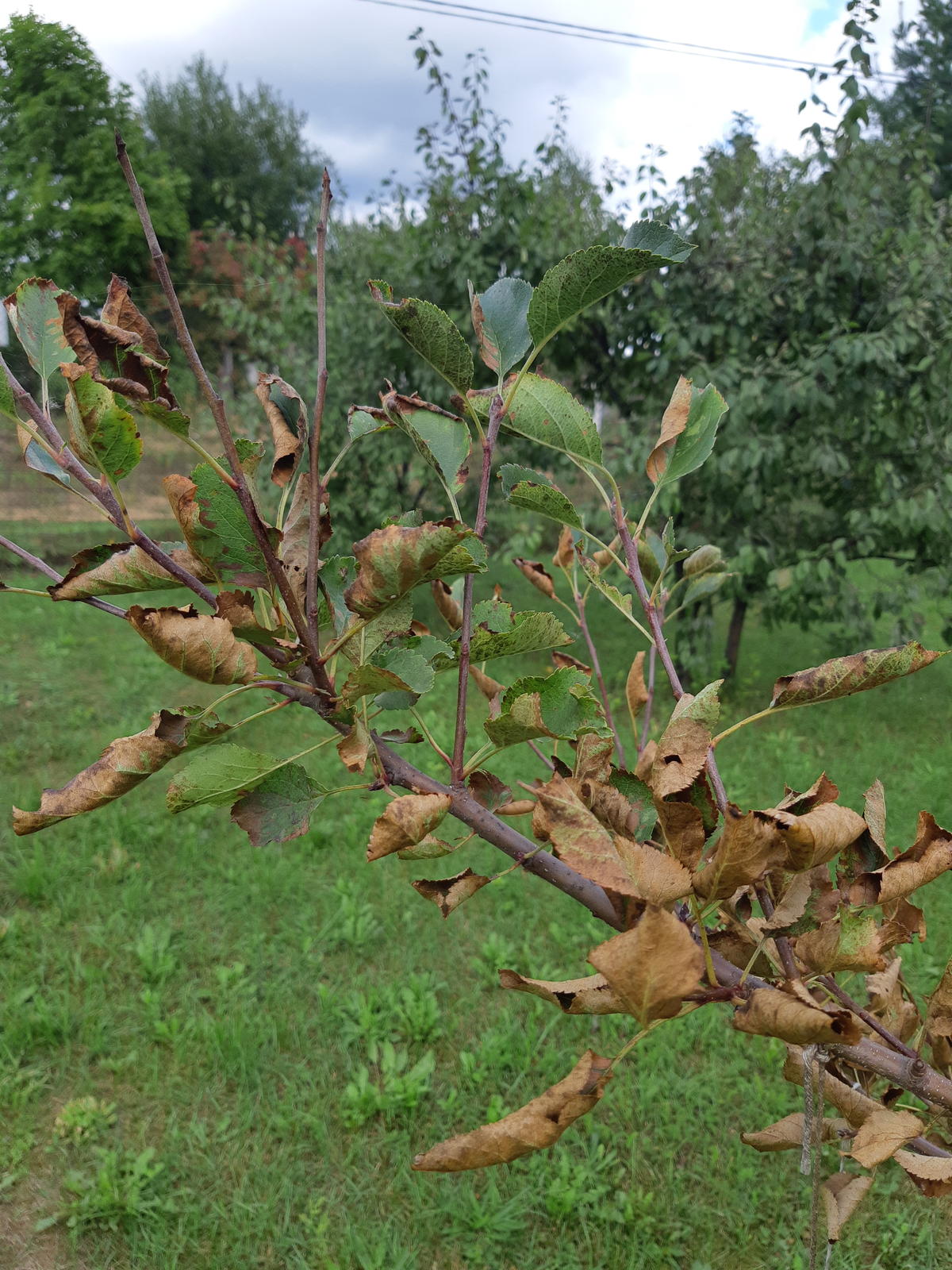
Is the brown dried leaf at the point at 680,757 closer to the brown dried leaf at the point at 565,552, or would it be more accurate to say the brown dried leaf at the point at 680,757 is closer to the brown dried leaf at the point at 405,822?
the brown dried leaf at the point at 405,822

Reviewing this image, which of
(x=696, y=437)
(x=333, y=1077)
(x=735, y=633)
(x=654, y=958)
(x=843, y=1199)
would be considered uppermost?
(x=696, y=437)

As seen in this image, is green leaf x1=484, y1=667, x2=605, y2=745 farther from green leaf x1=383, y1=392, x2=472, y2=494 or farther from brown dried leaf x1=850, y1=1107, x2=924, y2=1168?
brown dried leaf x1=850, y1=1107, x2=924, y2=1168

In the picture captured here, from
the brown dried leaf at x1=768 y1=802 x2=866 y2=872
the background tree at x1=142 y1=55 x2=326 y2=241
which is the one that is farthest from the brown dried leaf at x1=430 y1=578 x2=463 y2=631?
the background tree at x1=142 y1=55 x2=326 y2=241

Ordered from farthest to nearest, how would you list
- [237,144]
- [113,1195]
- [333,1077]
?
[237,144] → [333,1077] → [113,1195]

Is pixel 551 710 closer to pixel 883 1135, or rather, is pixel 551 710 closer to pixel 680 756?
pixel 680 756

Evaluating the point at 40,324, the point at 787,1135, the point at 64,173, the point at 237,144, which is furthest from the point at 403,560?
the point at 237,144

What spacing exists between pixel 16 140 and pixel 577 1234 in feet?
29.5

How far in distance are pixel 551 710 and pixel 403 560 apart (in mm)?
169

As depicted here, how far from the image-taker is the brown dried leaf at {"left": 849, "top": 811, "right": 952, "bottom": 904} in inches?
21.6

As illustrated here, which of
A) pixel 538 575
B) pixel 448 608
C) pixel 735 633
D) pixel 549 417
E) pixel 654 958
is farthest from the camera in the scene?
pixel 735 633

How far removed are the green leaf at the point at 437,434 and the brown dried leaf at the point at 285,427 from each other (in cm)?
6

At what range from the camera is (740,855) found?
0.47 metres

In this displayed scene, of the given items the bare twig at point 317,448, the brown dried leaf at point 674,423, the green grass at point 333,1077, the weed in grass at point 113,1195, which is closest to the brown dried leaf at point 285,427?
the bare twig at point 317,448

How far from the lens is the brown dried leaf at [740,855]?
0.46 meters
